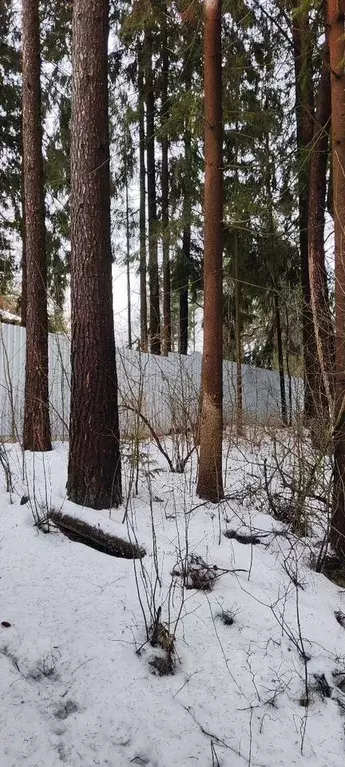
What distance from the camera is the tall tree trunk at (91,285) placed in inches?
158

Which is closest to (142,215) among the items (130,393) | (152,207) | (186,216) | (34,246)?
(152,207)

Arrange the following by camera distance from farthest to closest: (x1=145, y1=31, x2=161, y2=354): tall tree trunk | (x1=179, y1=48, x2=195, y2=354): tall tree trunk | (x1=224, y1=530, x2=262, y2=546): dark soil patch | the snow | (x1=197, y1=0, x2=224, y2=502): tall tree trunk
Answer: (x1=145, y1=31, x2=161, y2=354): tall tree trunk → (x1=179, y1=48, x2=195, y2=354): tall tree trunk → (x1=197, y1=0, x2=224, y2=502): tall tree trunk → (x1=224, y1=530, x2=262, y2=546): dark soil patch → the snow

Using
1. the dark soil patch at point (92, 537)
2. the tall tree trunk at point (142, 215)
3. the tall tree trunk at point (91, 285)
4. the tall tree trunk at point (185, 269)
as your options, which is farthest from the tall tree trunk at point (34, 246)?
the tall tree trunk at point (142, 215)

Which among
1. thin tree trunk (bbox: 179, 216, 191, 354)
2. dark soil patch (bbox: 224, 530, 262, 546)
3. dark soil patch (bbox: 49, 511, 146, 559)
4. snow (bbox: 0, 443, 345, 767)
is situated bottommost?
snow (bbox: 0, 443, 345, 767)

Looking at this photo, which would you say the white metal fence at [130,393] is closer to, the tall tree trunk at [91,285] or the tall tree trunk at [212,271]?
the tall tree trunk at [212,271]

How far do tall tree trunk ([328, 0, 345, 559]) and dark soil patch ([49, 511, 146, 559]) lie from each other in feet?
5.20

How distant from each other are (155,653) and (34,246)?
5.36m

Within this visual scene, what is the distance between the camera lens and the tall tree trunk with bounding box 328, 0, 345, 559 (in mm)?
3777

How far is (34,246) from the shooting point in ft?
21.0

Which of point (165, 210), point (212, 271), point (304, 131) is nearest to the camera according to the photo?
point (212, 271)

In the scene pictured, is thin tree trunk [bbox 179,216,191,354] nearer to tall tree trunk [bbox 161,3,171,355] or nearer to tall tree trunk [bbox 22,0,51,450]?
tall tree trunk [bbox 161,3,171,355]

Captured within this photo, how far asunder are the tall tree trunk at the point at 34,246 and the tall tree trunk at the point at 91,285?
2164mm

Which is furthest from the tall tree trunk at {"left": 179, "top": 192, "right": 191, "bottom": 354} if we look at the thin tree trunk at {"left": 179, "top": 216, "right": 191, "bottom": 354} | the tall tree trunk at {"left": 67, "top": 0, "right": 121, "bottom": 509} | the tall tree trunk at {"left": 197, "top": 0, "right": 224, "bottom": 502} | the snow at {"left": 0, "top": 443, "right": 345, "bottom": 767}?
the snow at {"left": 0, "top": 443, "right": 345, "bottom": 767}

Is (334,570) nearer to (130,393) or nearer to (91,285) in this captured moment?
(91,285)
